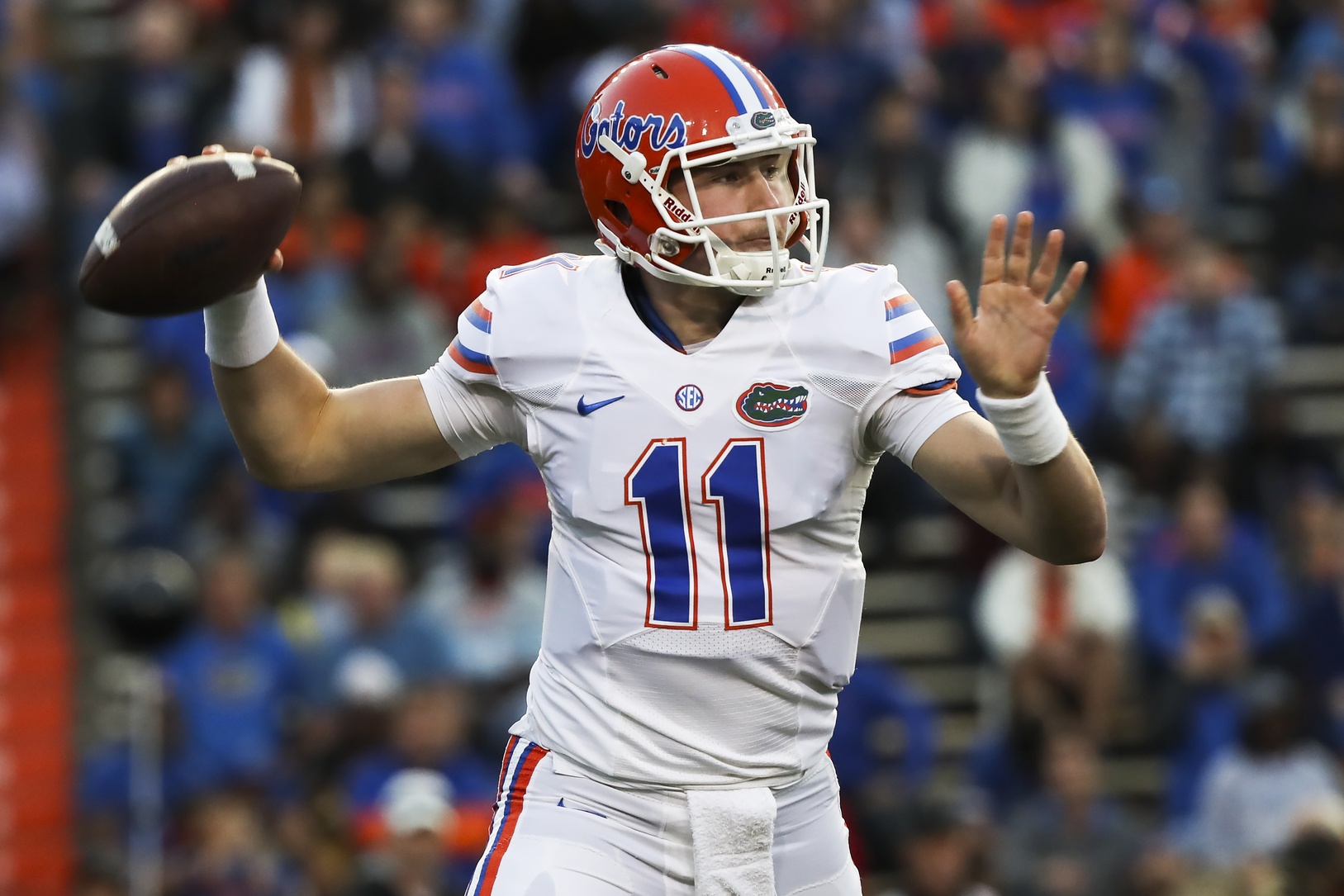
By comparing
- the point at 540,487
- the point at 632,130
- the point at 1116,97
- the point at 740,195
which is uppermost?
the point at 1116,97

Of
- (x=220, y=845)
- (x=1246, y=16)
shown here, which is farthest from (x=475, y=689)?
(x=1246, y=16)

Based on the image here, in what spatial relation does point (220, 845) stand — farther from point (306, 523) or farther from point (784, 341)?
point (784, 341)

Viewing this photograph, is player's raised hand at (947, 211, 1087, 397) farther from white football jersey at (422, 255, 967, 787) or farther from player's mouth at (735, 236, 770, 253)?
player's mouth at (735, 236, 770, 253)

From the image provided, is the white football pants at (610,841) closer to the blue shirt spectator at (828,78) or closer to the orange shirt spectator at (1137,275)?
the orange shirt spectator at (1137,275)

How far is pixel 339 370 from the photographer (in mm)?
8578

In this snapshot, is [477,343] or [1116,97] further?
[1116,97]

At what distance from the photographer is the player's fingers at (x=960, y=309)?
9.96ft

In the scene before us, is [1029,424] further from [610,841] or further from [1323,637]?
[1323,637]

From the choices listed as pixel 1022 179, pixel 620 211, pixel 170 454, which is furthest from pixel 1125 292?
pixel 620 211

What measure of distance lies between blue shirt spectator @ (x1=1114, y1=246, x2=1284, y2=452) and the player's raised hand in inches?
231

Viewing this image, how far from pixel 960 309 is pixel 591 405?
2.05 feet

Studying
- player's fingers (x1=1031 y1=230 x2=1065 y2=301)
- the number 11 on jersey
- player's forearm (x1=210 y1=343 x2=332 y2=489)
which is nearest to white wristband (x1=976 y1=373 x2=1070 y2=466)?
player's fingers (x1=1031 y1=230 x2=1065 y2=301)

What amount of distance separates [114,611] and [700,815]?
5020 mm

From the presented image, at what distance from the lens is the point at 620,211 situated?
3549 millimetres
